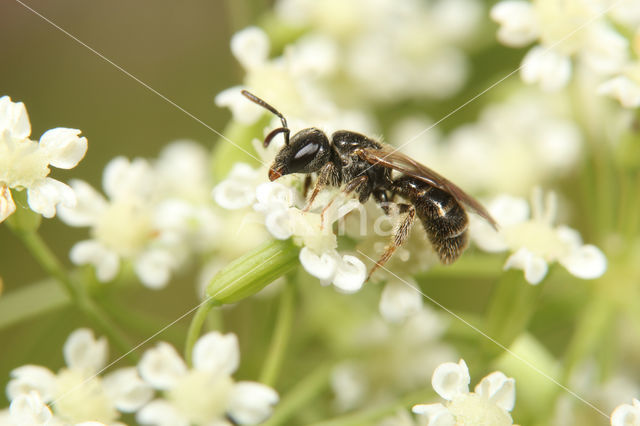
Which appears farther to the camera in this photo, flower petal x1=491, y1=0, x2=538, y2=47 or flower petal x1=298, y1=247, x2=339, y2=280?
flower petal x1=491, y1=0, x2=538, y2=47

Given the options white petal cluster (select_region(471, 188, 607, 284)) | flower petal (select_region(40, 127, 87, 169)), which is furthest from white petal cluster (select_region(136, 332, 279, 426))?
white petal cluster (select_region(471, 188, 607, 284))

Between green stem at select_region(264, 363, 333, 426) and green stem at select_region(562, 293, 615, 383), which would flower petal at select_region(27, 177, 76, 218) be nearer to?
green stem at select_region(264, 363, 333, 426)

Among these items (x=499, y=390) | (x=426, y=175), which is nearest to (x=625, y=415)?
(x=499, y=390)

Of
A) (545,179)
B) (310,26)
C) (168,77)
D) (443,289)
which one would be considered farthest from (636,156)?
(168,77)

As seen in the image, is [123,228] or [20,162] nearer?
[20,162]

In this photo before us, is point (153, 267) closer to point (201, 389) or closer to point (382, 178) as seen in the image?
point (201, 389)

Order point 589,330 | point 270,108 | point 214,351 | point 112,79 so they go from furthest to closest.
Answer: point 112,79 → point 589,330 → point 270,108 → point 214,351

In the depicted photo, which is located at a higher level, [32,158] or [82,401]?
[32,158]

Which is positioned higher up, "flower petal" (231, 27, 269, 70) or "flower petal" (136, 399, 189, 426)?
"flower petal" (231, 27, 269, 70)
